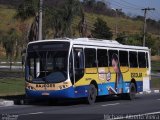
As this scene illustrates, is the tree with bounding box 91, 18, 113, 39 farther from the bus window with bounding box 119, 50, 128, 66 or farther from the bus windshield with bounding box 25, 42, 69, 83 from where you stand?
the bus windshield with bounding box 25, 42, 69, 83

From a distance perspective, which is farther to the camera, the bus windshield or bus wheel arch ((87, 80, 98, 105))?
bus wheel arch ((87, 80, 98, 105))

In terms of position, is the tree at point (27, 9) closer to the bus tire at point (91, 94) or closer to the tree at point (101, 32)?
the bus tire at point (91, 94)

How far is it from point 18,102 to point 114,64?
5101 mm

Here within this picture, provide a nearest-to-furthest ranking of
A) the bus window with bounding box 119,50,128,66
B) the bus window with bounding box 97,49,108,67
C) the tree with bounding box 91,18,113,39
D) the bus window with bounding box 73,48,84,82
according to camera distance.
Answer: the bus window with bounding box 73,48,84,82, the bus window with bounding box 97,49,108,67, the bus window with bounding box 119,50,128,66, the tree with bounding box 91,18,113,39

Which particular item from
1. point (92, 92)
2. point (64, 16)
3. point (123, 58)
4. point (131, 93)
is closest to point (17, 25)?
point (64, 16)

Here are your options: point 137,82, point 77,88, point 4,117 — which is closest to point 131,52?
point 137,82

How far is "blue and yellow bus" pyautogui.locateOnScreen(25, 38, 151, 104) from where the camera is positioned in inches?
936

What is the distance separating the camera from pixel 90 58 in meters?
25.3

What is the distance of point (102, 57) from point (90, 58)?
1.30 meters

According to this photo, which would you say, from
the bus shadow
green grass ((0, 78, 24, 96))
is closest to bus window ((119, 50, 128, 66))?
the bus shadow

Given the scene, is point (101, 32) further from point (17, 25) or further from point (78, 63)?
point (78, 63)

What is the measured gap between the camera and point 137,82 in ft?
97.8

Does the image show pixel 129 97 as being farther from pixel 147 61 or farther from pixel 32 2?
pixel 32 2

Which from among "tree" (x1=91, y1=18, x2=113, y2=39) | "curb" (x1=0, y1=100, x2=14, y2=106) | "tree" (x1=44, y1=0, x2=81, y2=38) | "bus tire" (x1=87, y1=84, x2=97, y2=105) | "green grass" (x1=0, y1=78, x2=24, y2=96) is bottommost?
"green grass" (x1=0, y1=78, x2=24, y2=96)
